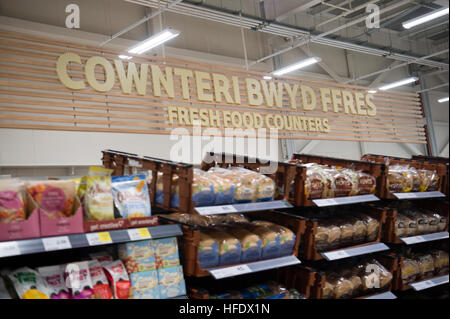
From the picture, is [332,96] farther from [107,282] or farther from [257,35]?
[257,35]

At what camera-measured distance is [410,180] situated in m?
3.66

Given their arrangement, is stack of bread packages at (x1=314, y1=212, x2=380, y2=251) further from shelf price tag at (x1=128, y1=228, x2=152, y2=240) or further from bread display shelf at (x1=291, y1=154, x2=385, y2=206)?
shelf price tag at (x1=128, y1=228, x2=152, y2=240)

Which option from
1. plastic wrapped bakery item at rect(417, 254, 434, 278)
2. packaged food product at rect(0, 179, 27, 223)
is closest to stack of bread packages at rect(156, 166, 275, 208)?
packaged food product at rect(0, 179, 27, 223)

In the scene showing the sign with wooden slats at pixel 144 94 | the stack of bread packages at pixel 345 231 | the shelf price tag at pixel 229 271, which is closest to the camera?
the shelf price tag at pixel 229 271

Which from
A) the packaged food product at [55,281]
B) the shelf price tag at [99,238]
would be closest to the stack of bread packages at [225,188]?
the shelf price tag at [99,238]

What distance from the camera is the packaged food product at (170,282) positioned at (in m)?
2.12

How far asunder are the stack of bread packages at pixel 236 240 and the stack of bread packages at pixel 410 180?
1.25 metres

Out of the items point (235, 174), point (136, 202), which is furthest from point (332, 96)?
point (136, 202)

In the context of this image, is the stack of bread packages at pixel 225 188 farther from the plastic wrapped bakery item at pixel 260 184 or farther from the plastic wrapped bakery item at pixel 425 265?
the plastic wrapped bakery item at pixel 425 265

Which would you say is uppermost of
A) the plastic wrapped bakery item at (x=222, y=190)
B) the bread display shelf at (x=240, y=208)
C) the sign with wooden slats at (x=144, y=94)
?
the sign with wooden slats at (x=144, y=94)

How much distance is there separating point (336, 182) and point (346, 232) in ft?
1.31

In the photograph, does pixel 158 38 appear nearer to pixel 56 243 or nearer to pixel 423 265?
pixel 423 265

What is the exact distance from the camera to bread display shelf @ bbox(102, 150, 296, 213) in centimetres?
233

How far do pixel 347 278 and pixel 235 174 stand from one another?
1.27 m
